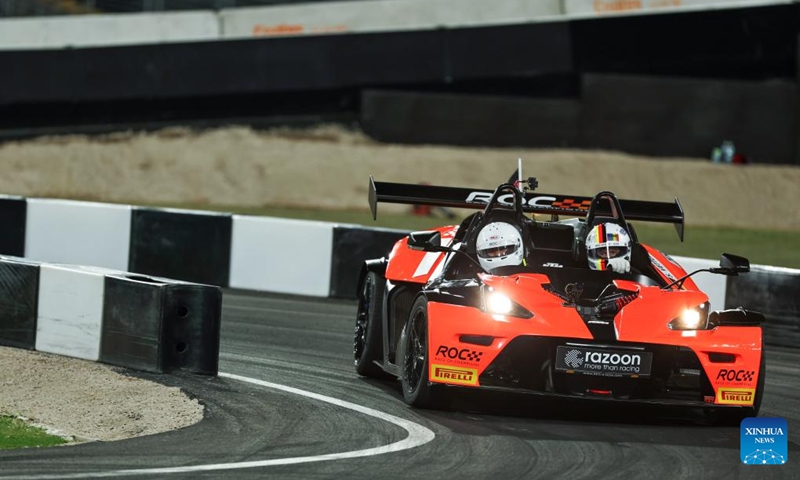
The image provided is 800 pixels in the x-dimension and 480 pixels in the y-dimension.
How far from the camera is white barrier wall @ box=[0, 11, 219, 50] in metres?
32.2

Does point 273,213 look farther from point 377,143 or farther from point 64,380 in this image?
point 64,380

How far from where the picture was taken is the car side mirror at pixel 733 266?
910 cm

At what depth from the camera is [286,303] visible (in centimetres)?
1507

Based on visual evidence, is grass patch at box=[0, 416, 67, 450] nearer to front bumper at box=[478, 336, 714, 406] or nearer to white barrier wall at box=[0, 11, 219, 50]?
front bumper at box=[478, 336, 714, 406]

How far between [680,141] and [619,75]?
1.86m

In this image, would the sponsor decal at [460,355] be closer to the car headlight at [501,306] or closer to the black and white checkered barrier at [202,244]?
the car headlight at [501,306]

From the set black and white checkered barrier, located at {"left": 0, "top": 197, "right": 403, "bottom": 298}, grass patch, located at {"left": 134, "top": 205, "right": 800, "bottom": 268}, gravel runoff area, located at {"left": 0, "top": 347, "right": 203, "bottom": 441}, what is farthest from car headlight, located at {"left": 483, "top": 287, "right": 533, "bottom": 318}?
grass patch, located at {"left": 134, "top": 205, "right": 800, "bottom": 268}

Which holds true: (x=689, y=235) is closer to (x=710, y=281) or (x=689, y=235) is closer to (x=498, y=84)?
(x=498, y=84)

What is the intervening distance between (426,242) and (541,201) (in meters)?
1.45

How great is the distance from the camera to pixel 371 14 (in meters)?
33.0

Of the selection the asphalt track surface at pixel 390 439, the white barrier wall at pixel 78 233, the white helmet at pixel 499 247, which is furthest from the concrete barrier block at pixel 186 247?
the white helmet at pixel 499 247

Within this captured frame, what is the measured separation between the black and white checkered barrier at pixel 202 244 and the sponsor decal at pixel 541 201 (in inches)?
207

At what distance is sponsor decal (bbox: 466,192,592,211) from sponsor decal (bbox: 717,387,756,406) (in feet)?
7.24

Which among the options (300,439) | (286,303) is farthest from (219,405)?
(286,303)
